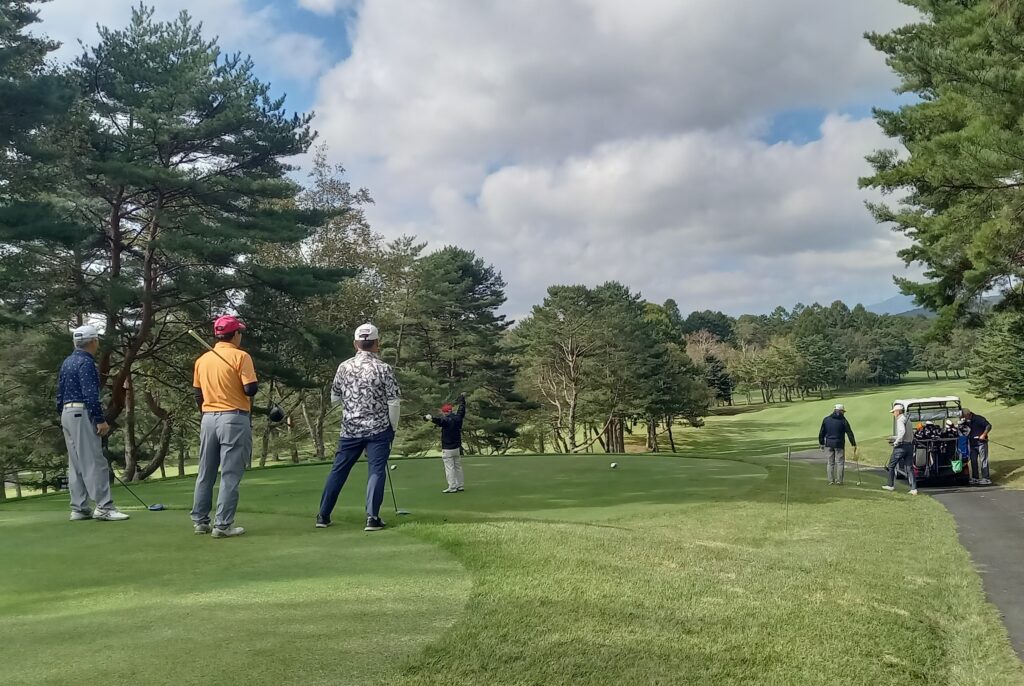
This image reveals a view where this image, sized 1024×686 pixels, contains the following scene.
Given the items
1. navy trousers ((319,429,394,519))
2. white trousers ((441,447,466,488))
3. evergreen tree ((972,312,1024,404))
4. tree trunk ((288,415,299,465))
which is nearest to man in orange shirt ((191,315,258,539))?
navy trousers ((319,429,394,519))

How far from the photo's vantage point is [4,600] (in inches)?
171

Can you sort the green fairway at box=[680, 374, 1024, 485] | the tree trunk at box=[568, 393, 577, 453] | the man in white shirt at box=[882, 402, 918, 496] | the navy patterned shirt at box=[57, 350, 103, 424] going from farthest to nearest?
the tree trunk at box=[568, 393, 577, 453]
the green fairway at box=[680, 374, 1024, 485]
the man in white shirt at box=[882, 402, 918, 496]
the navy patterned shirt at box=[57, 350, 103, 424]

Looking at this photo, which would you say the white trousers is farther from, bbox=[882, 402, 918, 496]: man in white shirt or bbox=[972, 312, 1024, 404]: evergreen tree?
bbox=[972, 312, 1024, 404]: evergreen tree

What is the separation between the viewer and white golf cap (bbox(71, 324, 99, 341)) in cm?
756

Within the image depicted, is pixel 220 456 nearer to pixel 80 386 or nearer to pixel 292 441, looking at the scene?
pixel 80 386

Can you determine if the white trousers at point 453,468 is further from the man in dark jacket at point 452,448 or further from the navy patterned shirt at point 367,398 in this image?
the navy patterned shirt at point 367,398

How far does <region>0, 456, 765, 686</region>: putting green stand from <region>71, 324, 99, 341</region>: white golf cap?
6.55 feet

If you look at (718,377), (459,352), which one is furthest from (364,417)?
(718,377)

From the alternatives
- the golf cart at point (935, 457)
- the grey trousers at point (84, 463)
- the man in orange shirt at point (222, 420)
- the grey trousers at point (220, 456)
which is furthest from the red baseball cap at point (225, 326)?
the golf cart at point (935, 457)

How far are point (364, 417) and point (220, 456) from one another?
1419 mm

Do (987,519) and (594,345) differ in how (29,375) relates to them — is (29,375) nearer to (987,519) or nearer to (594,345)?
(987,519)

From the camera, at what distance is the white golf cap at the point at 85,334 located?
7.56 meters

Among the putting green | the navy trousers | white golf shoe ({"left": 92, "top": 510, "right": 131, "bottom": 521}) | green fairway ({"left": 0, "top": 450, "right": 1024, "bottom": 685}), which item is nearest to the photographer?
the putting green

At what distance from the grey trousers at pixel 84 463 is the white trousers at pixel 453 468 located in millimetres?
5179
